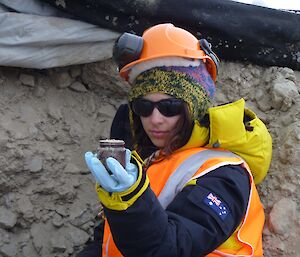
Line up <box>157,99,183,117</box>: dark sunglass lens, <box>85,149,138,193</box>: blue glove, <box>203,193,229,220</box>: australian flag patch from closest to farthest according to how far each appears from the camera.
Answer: <box>85,149,138,193</box>: blue glove, <box>203,193,229,220</box>: australian flag patch, <box>157,99,183,117</box>: dark sunglass lens

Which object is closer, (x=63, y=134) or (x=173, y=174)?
(x=173, y=174)

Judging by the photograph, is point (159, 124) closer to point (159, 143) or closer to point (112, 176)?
point (159, 143)

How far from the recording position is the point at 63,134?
3.03 meters

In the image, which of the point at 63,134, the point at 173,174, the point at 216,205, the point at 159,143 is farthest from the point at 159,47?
the point at 63,134

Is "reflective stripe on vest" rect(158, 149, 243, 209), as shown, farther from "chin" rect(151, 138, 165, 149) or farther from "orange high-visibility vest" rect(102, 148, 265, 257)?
"chin" rect(151, 138, 165, 149)

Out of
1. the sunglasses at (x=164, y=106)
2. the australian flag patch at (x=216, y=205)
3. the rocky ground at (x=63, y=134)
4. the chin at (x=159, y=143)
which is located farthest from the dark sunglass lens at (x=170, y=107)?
the rocky ground at (x=63, y=134)

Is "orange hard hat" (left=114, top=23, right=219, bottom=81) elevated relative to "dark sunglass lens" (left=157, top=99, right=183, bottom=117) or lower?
elevated

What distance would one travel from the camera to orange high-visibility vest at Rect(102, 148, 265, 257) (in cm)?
186

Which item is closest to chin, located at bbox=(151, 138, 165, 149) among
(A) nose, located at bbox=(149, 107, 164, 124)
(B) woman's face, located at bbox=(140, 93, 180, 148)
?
(B) woman's face, located at bbox=(140, 93, 180, 148)

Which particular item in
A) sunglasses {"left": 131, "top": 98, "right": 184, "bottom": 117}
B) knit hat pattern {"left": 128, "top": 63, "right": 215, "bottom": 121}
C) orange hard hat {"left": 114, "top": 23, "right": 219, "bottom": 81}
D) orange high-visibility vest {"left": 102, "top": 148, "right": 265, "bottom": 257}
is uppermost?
orange hard hat {"left": 114, "top": 23, "right": 219, "bottom": 81}

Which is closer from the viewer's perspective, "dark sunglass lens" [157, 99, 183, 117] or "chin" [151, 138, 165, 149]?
"dark sunglass lens" [157, 99, 183, 117]

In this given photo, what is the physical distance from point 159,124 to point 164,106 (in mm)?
85

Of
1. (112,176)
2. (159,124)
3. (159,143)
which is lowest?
(159,143)

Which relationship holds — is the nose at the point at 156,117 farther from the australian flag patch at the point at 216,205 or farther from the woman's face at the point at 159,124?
the australian flag patch at the point at 216,205
